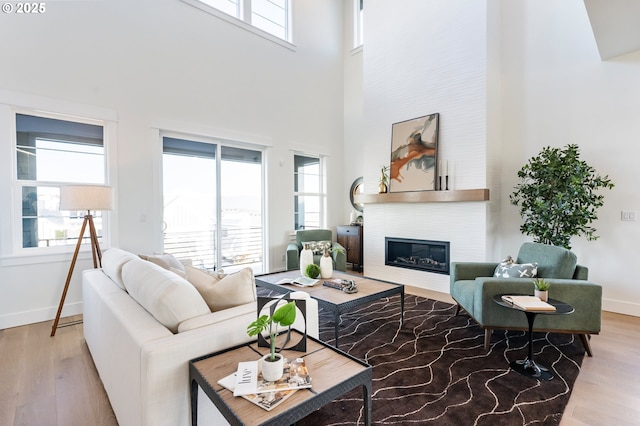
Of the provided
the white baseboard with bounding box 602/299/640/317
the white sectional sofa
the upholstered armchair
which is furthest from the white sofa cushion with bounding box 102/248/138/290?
the white baseboard with bounding box 602/299/640/317

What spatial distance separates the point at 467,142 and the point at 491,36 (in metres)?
1.44

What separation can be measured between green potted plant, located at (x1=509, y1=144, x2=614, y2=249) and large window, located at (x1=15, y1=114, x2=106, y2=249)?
5.29 metres

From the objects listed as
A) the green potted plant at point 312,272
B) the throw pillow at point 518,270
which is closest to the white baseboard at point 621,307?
the throw pillow at point 518,270

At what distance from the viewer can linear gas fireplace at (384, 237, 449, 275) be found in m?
4.46

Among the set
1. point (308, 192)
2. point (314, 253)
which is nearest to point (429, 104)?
point (308, 192)

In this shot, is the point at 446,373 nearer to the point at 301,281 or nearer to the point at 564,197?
the point at 301,281

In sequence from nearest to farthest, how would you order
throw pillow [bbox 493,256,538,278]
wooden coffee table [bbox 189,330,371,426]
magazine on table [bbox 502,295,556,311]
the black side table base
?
wooden coffee table [bbox 189,330,371,426], magazine on table [bbox 502,295,556,311], the black side table base, throw pillow [bbox 493,256,538,278]

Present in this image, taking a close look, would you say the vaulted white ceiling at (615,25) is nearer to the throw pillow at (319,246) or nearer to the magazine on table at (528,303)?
the magazine on table at (528,303)

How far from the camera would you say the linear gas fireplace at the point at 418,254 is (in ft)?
14.6

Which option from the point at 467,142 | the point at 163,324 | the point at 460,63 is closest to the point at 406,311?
the point at 467,142

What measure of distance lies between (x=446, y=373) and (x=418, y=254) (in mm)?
2657

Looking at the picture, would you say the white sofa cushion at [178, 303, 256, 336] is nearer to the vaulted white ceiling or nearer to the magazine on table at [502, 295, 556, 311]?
the magazine on table at [502, 295, 556, 311]

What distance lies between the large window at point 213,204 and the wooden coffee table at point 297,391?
3.49 meters

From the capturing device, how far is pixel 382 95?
17.0 ft
